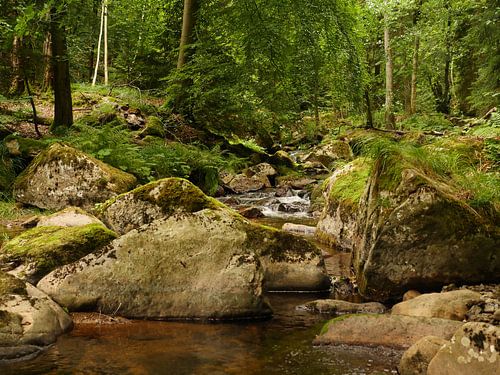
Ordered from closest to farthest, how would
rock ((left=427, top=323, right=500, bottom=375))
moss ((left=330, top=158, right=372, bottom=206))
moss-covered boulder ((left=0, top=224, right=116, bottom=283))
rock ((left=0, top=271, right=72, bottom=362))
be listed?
rock ((left=427, top=323, right=500, bottom=375)) < rock ((left=0, top=271, right=72, bottom=362)) < moss-covered boulder ((left=0, top=224, right=116, bottom=283)) < moss ((left=330, top=158, right=372, bottom=206))

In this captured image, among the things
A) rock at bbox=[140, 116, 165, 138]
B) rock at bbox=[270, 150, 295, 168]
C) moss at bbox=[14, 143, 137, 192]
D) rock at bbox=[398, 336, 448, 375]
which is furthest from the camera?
rock at bbox=[270, 150, 295, 168]

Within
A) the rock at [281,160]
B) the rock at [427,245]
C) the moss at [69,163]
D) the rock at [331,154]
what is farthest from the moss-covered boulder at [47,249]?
the rock at [331,154]

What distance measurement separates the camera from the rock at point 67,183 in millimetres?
9507

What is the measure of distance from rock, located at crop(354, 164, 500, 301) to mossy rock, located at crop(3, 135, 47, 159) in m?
8.36

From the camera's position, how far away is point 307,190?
14.7 m

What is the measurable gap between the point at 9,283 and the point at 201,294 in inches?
71.2

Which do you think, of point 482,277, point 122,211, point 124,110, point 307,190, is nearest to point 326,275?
point 482,277

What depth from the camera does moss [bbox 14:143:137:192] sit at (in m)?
9.64

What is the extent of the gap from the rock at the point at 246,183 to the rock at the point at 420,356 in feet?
38.1

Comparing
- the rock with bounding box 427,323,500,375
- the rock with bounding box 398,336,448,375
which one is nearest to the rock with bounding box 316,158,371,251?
the rock with bounding box 398,336,448,375

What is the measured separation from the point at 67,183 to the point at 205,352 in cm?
643

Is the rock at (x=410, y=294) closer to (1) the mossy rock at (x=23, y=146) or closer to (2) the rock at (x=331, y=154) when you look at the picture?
(1) the mossy rock at (x=23, y=146)

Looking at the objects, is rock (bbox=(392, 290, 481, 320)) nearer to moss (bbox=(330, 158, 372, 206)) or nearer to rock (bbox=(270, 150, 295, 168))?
moss (bbox=(330, 158, 372, 206))

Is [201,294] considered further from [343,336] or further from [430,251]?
[430,251]
